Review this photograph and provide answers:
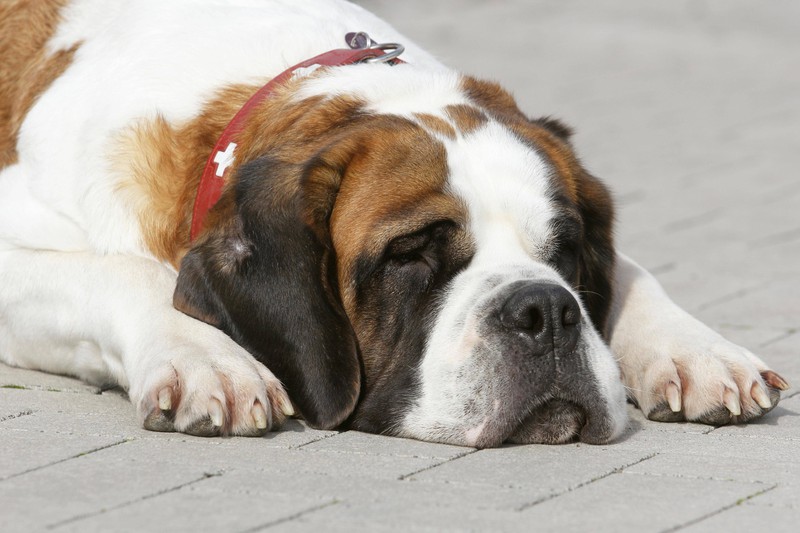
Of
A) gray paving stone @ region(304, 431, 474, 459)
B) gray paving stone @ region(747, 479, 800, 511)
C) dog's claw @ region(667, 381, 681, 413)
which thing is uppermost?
gray paving stone @ region(747, 479, 800, 511)

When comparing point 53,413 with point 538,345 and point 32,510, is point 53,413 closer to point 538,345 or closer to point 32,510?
point 32,510

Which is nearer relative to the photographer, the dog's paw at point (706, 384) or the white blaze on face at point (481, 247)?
the white blaze on face at point (481, 247)

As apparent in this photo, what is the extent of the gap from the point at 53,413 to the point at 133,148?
750mm

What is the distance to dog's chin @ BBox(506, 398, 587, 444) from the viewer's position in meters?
3.15

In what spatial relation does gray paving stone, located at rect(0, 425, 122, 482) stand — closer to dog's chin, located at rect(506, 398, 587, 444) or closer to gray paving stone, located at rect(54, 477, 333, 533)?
gray paving stone, located at rect(54, 477, 333, 533)

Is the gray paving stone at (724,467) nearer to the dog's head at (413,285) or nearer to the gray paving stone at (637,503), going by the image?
the gray paving stone at (637,503)

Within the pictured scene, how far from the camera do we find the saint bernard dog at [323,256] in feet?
10.3

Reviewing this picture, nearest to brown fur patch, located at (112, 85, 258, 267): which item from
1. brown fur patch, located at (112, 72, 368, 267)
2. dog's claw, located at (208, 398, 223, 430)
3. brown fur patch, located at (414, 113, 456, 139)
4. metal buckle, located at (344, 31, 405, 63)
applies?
brown fur patch, located at (112, 72, 368, 267)

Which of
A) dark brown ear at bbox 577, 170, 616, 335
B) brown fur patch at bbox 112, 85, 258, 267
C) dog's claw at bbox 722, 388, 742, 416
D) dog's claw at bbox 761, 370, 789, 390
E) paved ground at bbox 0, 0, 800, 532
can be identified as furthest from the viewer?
dark brown ear at bbox 577, 170, 616, 335

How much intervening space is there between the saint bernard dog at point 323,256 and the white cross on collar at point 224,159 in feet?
0.03

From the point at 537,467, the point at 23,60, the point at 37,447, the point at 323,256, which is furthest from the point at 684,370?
the point at 23,60

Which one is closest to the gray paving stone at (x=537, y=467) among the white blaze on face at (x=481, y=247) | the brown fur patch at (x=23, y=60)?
the white blaze on face at (x=481, y=247)

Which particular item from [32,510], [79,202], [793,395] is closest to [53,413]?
[79,202]

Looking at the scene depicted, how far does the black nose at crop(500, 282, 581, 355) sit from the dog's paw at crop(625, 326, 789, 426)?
0.47 meters
